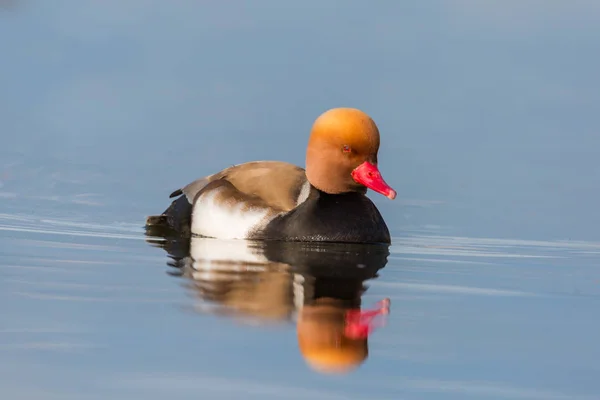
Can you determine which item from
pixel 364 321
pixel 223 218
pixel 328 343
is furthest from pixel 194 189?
pixel 328 343

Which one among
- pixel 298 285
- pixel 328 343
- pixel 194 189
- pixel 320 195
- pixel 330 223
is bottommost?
pixel 328 343

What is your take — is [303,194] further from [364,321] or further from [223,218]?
[364,321]

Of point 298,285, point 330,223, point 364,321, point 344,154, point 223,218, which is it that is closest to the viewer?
point 364,321

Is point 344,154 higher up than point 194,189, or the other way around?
point 344,154

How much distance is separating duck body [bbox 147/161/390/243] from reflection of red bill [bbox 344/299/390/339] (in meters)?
2.77

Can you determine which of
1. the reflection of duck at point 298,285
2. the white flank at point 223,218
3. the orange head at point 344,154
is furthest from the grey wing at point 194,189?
the orange head at point 344,154

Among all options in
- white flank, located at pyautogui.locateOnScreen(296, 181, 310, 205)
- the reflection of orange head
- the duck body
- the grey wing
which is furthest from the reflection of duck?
the grey wing

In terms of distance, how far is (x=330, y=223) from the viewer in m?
8.56

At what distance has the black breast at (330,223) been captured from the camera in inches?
336

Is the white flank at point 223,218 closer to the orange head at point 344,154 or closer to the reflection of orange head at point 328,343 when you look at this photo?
the orange head at point 344,154

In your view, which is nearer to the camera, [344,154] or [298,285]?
[298,285]

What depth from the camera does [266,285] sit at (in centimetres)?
625

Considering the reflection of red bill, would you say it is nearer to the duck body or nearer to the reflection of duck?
the reflection of duck

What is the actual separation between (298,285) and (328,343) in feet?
5.43
